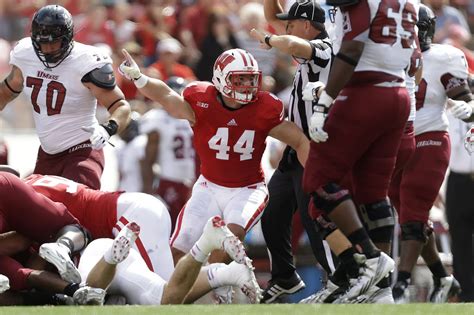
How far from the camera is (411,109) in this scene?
317 inches

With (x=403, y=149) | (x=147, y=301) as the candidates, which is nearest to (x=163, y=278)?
(x=147, y=301)

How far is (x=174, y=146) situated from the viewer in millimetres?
13016

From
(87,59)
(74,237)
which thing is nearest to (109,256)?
(74,237)

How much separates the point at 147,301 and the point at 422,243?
7.15ft

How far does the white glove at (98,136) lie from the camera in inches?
342

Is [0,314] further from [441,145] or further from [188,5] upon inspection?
[188,5]

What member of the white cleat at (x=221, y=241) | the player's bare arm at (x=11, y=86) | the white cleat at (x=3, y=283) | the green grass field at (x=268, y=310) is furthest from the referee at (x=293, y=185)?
the white cleat at (x=3, y=283)

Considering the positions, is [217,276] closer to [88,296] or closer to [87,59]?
[88,296]

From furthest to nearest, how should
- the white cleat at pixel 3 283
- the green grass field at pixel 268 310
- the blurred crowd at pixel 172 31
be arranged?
the blurred crowd at pixel 172 31, the white cleat at pixel 3 283, the green grass field at pixel 268 310

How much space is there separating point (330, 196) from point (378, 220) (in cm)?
41

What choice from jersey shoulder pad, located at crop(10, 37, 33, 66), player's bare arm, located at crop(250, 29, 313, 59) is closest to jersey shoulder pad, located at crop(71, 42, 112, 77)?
jersey shoulder pad, located at crop(10, 37, 33, 66)

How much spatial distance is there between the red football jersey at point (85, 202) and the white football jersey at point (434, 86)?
7.46 ft

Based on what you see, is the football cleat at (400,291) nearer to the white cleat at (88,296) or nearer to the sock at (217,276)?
the sock at (217,276)

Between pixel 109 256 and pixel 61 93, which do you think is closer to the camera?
pixel 109 256
